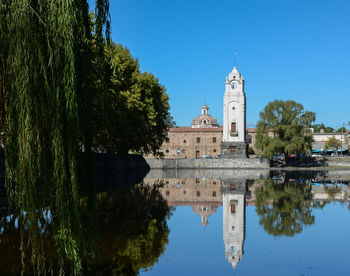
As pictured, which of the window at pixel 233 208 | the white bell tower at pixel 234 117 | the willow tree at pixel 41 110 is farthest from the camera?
the white bell tower at pixel 234 117

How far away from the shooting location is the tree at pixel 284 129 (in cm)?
5588

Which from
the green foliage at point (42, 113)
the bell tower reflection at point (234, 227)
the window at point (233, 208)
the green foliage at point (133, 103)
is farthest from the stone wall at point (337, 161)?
the green foliage at point (42, 113)

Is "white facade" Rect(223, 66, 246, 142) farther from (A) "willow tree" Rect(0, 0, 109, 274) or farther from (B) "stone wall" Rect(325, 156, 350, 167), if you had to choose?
(A) "willow tree" Rect(0, 0, 109, 274)

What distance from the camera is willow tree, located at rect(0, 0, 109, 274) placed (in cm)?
505

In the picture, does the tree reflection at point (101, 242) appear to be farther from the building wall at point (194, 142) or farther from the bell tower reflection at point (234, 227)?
the building wall at point (194, 142)

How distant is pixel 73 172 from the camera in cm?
523

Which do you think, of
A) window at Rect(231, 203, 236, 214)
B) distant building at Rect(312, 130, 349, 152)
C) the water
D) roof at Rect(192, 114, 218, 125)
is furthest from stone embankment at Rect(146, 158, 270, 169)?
roof at Rect(192, 114, 218, 125)

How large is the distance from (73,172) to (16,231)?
21.2ft

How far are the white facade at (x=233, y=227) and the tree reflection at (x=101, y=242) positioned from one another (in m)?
1.58

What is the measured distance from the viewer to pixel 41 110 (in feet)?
16.9

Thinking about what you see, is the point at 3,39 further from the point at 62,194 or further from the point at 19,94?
the point at 62,194

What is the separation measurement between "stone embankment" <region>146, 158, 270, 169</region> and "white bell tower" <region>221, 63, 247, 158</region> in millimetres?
1031

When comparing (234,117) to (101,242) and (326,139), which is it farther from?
(326,139)

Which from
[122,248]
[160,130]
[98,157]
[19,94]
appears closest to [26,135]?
[19,94]
